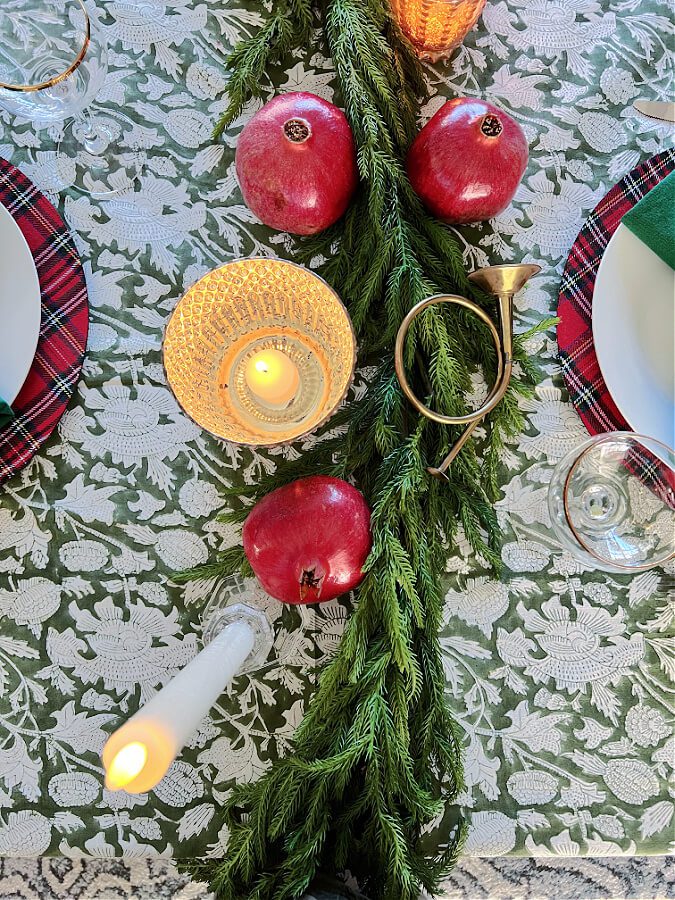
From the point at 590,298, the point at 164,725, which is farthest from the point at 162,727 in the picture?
the point at 590,298

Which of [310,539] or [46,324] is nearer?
[310,539]

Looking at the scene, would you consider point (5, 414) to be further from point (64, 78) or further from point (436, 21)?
point (436, 21)

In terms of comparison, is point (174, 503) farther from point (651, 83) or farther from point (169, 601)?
point (651, 83)

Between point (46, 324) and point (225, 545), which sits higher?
point (46, 324)

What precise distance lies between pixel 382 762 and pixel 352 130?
21.4 inches

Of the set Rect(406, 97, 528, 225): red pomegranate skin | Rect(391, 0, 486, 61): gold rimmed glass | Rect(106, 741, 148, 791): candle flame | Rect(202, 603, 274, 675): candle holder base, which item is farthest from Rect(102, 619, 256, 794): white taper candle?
Rect(391, 0, 486, 61): gold rimmed glass

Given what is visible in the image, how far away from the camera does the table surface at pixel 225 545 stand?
2.06 ft

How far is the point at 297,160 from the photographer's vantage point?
0.56 m

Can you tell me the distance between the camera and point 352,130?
61 centimetres

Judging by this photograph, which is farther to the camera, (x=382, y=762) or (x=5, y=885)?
(x=5, y=885)

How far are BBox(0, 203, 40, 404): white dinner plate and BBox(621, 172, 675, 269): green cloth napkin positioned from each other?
22.0 inches

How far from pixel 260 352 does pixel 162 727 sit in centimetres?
31

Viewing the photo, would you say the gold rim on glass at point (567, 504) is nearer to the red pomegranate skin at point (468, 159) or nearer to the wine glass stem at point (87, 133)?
the red pomegranate skin at point (468, 159)

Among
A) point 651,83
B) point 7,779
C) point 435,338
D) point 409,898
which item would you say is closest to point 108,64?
point 435,338
